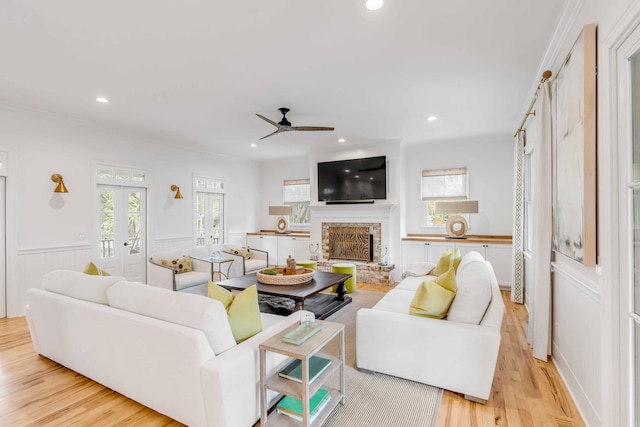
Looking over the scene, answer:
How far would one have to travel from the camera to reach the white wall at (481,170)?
5.68 meters

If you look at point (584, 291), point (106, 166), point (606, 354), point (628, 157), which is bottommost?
point (606, 354)

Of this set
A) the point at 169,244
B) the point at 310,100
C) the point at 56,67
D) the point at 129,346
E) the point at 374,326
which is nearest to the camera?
the point at 129,346

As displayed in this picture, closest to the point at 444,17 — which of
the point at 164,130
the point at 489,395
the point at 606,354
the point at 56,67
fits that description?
the point at 606,354

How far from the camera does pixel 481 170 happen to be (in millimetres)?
5832

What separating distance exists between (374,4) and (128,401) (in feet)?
10.6

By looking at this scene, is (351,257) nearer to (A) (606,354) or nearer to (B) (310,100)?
(B) (310,100)

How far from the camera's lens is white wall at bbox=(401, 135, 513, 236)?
5.68m

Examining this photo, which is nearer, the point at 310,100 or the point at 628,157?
the point at 628,157

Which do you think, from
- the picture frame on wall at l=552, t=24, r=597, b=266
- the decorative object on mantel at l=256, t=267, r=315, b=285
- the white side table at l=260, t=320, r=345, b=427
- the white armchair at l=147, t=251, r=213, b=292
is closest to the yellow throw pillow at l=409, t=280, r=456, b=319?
the white side table at l=260, t=320, r=345, b=427

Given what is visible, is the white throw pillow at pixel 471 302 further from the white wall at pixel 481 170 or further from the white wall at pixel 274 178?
the white wall at pixel 274 178

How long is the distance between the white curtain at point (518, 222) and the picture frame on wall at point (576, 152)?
1.94 m

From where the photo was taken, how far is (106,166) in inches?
196

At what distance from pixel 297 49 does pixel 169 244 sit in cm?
473

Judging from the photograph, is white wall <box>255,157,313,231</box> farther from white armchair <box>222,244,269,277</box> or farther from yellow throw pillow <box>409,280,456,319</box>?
yellow throw pillow <box>409,280,456,319</box>
